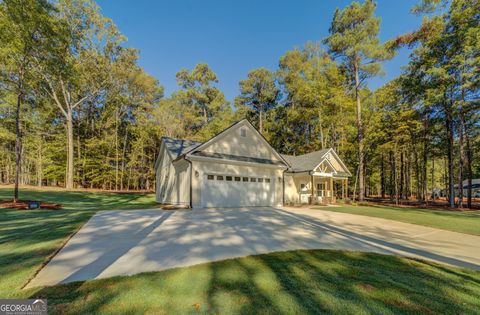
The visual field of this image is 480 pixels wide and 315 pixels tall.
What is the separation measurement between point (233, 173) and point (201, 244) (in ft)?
28.1

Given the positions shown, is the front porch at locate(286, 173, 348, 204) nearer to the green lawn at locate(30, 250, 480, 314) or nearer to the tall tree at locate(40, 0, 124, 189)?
the green lawn at locate(30, 250, 480, 314)

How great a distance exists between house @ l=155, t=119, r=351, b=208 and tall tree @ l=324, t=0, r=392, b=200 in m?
7.24

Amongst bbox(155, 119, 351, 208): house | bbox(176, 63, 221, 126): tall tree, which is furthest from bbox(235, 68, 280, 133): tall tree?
bbox(155, 119, 351, 208): house

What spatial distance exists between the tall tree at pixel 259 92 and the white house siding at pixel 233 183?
16425 millimetres

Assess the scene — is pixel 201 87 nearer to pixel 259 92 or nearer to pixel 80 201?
pixel 259 92

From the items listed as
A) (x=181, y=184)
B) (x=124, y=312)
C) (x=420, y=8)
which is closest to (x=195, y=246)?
(x=124, y=312)

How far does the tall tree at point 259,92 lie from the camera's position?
101ft

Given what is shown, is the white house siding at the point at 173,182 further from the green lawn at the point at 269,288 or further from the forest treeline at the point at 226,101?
the green lawn at the point at 269,288

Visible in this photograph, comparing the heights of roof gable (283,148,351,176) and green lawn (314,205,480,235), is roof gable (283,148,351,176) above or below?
above

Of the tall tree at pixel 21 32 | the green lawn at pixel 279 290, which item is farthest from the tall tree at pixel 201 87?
the green lawn at pixel 279 290

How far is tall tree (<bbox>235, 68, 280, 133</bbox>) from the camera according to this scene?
3067 centimetres

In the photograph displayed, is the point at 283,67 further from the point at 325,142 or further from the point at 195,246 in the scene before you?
the point at 195,246

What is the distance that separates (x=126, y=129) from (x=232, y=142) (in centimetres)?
2120

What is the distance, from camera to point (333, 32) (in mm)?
21750
